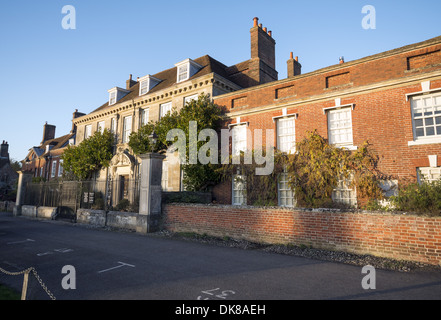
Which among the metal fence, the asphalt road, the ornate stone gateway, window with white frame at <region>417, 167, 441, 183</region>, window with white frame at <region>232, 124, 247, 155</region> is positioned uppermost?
window with white frame at <region>232, 124, 247, 155</region>

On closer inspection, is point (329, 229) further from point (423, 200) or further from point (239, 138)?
point (239, 138)

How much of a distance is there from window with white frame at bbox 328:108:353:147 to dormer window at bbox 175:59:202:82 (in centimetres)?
1118

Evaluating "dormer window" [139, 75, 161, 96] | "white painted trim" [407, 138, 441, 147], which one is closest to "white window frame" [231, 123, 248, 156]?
"white painted trim" [407, 138, 441, 147]

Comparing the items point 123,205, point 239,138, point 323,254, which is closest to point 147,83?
point 239,138

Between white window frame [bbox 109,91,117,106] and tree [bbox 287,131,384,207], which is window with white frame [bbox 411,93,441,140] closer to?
tree [bbox 287,131,384,207]

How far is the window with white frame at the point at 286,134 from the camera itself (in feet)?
44.0

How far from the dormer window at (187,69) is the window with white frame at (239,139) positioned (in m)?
6.94

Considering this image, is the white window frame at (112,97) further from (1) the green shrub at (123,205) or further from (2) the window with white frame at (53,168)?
(2) the window with white frame at (53,168)

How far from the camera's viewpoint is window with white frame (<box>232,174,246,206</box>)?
1384cm

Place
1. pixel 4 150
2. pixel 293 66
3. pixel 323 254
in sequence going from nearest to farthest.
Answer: pixel 323 254 < pixel 293 66 < pixel 4 150

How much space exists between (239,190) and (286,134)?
395cm

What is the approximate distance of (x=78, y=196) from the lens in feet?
53.9

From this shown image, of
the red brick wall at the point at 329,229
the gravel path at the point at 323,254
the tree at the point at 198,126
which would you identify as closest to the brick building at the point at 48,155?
the tree at the point at 198,126

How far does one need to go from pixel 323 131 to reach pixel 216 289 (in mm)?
9750
